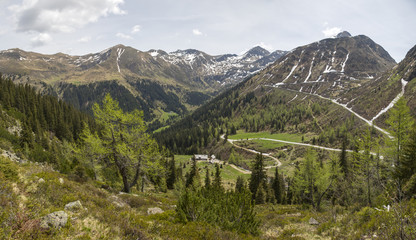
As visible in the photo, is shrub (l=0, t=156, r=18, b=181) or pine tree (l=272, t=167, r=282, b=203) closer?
shrub (l=0, t=156, r=18, b=181)

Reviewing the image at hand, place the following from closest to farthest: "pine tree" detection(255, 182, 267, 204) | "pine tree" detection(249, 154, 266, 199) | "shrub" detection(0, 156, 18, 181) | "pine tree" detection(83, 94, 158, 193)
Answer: "shrub" detection(0, 156, 18, 181), "pine tree" detection(83, 94, 158, 193), "pine tree" detection(255, 182, 267, 204), "pine tree" detection(249, 154, 266, 199)

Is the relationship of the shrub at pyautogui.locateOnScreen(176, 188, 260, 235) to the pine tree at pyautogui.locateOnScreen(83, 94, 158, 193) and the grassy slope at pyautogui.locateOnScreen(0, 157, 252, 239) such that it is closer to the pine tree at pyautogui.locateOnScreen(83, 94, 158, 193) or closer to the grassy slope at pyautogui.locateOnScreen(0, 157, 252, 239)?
the grassy slope at pyautogui.locateOnScreen(0, 157, 252, 239)

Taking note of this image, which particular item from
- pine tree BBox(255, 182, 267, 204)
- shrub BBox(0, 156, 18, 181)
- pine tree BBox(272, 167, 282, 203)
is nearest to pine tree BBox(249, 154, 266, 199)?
pine tree BBox(255, 182, 267, 204)

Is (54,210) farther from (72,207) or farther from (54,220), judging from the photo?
(72,207)

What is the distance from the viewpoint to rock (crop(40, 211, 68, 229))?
778 centimetres

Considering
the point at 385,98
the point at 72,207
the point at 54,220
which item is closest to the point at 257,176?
the point at 72,207

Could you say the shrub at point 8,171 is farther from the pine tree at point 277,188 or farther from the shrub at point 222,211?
the pine tree at point 277,188

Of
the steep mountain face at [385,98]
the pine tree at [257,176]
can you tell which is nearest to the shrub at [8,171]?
the pine tree at [257,176]

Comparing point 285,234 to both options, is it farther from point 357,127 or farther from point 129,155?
point 357,127

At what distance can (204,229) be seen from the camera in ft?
39.1

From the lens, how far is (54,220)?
8.09 m

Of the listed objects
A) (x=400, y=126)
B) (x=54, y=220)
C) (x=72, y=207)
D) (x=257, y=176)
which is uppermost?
(x=400, y=126)

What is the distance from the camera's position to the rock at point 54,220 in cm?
778

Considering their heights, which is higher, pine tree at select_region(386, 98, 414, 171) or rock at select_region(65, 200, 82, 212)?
pine tree at select_region(386, 98, 414, 171)
